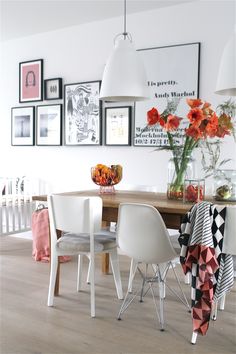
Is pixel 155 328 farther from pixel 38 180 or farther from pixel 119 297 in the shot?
pixel 38 180

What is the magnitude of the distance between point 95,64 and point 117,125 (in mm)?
733

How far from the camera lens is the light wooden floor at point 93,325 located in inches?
89.4

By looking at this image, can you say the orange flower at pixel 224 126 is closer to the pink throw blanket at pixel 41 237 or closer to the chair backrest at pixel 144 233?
the chair backrest at pixel 144 233

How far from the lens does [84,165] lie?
4.79 meters

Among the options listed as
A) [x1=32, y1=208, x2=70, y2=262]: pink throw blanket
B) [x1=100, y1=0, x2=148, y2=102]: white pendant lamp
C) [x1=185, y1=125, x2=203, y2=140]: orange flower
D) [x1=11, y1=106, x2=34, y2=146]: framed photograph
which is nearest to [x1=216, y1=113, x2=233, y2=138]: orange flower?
[x1=185, y1=125, x2=203, y2=140]: orange flower

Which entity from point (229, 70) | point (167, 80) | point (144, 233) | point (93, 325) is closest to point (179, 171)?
point (144, 233)

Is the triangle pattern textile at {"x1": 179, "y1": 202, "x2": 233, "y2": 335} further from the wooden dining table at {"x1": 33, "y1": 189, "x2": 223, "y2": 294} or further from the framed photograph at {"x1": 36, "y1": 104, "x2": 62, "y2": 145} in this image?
the framed photograph at {"x1": 36, "y1": 104, "x2": 62, "y2": 145}

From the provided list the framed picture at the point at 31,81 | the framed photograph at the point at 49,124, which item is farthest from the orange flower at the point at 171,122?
the framed picture at the point at 31,81

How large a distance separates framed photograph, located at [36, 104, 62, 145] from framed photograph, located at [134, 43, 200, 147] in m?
1.05

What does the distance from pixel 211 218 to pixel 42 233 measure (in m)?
2.40

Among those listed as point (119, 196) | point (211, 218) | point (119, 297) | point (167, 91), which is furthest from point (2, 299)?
point (167, 91)

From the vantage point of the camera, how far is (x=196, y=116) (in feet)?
8.39

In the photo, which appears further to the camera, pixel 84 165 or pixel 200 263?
pixel 84 165

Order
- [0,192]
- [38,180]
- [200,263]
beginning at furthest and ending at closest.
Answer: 1. [38,180]
2. [0,192]
3. [200,263]
